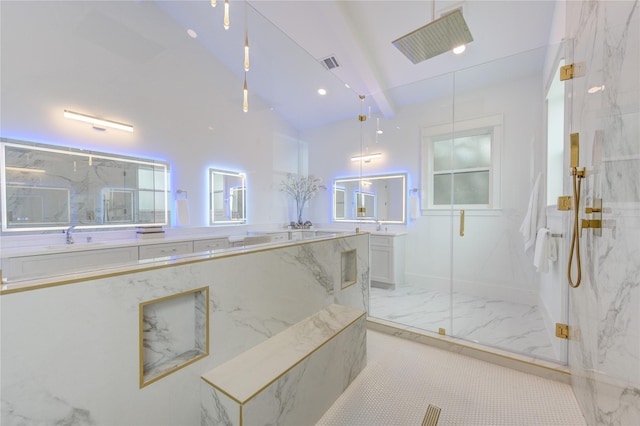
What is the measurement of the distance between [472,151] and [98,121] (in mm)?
4726

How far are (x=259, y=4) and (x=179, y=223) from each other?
2.89 meters

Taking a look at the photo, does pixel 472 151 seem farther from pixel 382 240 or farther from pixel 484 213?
pixel 382 240

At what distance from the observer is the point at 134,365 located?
103 cm

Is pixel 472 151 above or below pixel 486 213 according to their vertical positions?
above

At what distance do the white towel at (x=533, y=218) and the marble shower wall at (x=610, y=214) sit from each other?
129 cm

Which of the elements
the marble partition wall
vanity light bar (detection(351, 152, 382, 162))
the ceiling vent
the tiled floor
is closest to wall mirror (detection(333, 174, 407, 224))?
vanity light bar (detection(351, 152, 382, 162))

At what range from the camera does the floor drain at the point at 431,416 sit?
1.43 meters

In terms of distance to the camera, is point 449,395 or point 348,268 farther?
point 348,268

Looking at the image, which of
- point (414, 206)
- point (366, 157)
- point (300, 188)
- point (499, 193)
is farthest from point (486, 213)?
point (300, 188)

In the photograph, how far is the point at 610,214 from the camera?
115cm

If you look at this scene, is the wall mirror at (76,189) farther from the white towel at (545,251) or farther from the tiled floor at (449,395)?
the white towel at (545,251)

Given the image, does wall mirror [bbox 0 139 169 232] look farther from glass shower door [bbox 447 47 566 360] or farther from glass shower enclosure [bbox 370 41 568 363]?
glass shower door [bbox 447 47 566 360]

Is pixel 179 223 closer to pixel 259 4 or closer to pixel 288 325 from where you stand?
pixel 288 325

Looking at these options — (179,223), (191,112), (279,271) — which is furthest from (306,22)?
(179,223)
